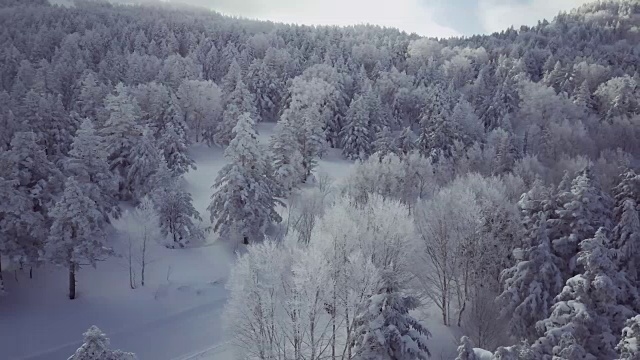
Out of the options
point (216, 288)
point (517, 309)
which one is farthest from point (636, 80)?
point (216, 288)

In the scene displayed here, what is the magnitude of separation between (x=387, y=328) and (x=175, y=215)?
27322 mm

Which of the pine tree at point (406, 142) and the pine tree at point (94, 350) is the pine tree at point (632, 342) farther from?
the pine tree at point (406, 142)

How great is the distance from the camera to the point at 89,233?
1321 inches

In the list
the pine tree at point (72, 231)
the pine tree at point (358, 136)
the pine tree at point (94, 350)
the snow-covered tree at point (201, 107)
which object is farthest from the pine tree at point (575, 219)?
the snow-covered tree at point (201, 107)

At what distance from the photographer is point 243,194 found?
4309cm

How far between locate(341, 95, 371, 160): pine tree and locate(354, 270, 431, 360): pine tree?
47532 mm

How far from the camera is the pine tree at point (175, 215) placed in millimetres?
43188

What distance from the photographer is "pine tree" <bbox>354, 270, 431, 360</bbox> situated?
72.5 feet

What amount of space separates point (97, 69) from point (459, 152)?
6550cm

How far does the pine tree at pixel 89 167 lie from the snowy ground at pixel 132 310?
5.77 meters

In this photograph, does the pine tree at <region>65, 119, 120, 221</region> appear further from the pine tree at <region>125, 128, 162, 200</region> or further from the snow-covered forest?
the pine tree at <region>125, 128, 162, 200</region>

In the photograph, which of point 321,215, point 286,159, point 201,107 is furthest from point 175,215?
point 201,107

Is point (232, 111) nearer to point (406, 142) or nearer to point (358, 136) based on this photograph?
point (358, 136)

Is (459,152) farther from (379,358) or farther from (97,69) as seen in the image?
(97,69)
